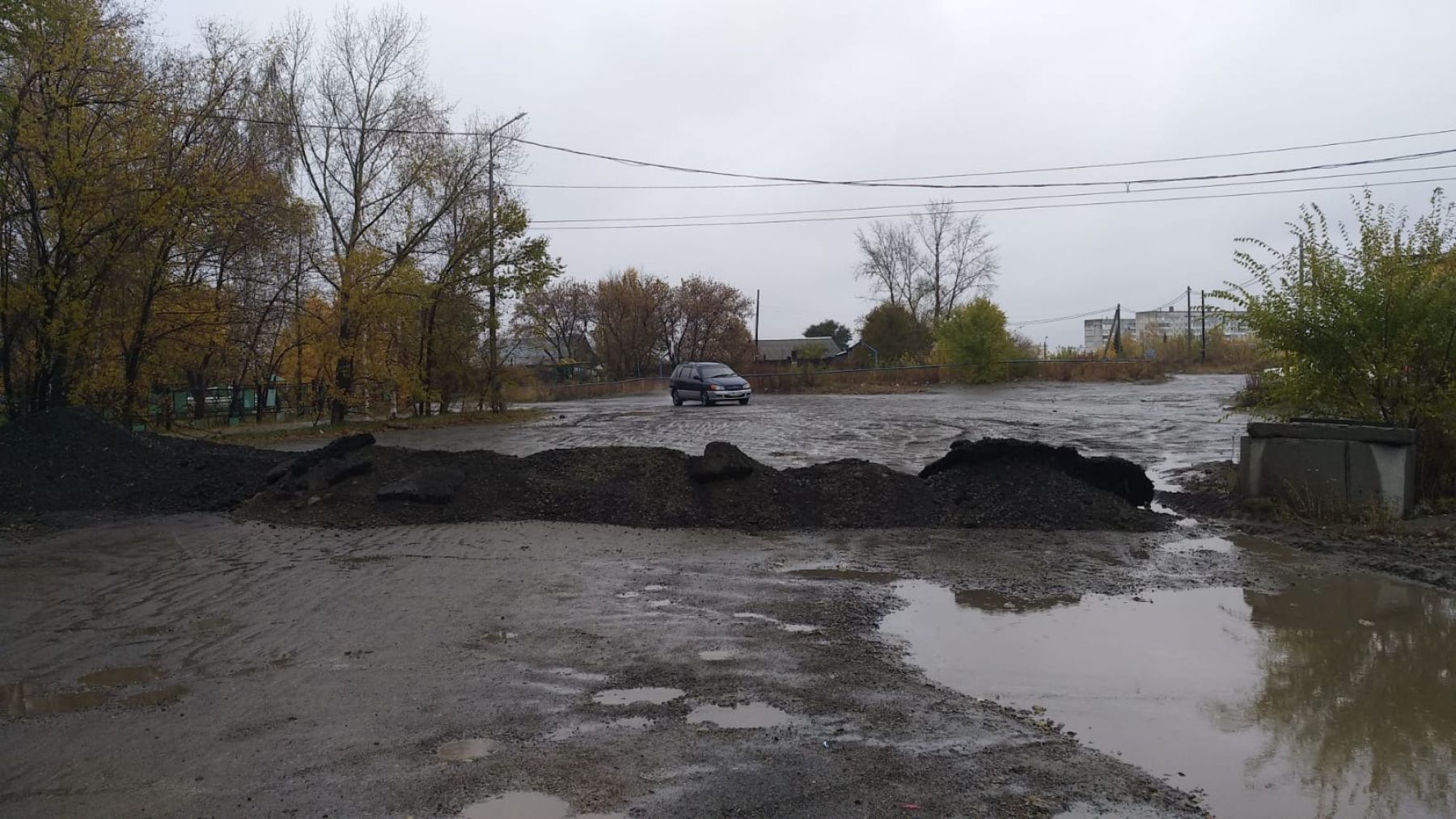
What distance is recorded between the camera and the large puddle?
4316 millimetres

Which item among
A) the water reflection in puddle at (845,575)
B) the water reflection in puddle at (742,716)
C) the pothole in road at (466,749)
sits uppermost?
the pothole in road at (466,749)

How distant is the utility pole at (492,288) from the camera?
31719 millimetres

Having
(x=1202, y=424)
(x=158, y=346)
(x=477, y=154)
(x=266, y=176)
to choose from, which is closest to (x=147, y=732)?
(x=158, y=346)

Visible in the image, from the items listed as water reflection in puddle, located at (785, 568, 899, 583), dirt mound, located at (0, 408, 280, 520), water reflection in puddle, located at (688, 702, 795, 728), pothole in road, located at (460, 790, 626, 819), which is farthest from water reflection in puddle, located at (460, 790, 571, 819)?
dirt mound, located at (0, 408, 280, 520)

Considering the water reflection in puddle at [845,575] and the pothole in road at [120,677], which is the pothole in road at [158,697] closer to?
the pothole in road at [120,677]

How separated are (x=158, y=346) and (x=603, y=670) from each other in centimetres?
2059

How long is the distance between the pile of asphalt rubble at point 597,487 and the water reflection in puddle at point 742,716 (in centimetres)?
573

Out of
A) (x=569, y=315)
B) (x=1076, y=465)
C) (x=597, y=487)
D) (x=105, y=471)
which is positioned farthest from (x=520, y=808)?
(x=569, y=315)

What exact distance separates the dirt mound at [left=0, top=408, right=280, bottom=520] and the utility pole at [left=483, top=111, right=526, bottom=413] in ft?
59.4

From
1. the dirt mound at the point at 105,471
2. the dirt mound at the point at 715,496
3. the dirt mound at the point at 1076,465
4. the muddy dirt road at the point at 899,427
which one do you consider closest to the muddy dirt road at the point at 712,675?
the dirt mound at the point at 715,496

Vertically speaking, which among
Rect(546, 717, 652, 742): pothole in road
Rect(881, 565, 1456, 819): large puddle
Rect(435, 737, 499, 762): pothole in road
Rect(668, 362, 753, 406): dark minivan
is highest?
Rect(668, 362, 753, 406): dark minivan

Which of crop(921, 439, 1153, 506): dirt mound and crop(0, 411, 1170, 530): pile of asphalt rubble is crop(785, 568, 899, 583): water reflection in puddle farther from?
crop(921, 439, 1153, 506): dirt mound

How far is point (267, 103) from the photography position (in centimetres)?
3203

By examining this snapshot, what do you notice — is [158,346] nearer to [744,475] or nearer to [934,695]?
[744,475]
